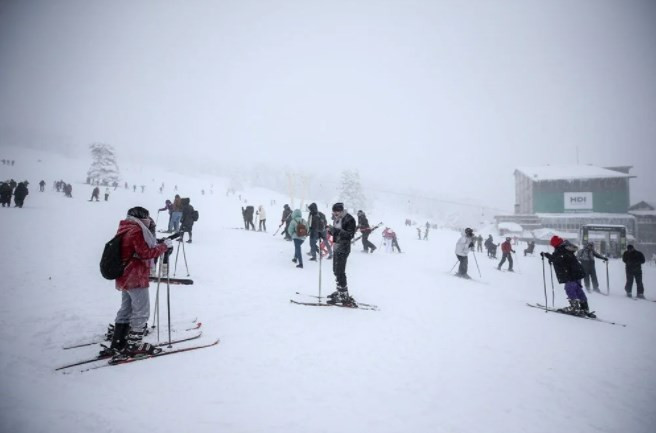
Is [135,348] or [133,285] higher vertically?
[133,285]

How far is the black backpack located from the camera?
4.03m

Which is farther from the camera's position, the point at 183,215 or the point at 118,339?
the point at 183,215

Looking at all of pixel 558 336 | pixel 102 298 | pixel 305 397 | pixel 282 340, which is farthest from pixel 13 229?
pixel 558 336

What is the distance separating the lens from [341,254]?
7199 mm

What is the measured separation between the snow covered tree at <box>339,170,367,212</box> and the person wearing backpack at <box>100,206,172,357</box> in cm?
5515

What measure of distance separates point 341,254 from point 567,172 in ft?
212

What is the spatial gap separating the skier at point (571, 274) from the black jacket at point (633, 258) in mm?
6301

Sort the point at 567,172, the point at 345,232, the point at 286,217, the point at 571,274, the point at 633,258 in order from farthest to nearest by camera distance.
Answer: the point at 567,172
the point at 286,217
the point at 633,258
the point at 571,274
the point at 345,232

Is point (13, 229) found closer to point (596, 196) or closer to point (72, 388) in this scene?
point (72, 388)

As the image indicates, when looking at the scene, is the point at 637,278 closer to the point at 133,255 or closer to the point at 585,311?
the point at 585,311

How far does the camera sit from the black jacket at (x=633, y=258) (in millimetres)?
11703

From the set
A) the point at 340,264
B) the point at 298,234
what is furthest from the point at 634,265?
the point at 298,234

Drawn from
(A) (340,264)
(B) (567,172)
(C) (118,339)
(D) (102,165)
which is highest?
(D) (102,165)

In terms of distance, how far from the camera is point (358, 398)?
139 inches
